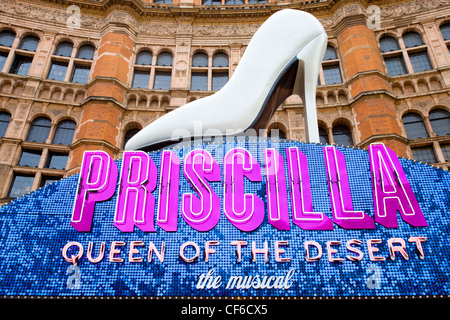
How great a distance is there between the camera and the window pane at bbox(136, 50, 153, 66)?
678 inches

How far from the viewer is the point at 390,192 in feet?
17.9

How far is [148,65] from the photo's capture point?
1702cm

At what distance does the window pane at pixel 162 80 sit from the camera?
655 inches

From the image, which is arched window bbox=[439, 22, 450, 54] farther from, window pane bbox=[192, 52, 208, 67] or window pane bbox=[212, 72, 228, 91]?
window pane bbox=[192, 52, 208, 67]

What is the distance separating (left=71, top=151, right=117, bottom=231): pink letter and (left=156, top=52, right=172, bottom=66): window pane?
483 inches

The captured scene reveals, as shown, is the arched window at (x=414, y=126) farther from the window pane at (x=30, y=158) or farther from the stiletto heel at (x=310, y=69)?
the window pane at (x=30, y=158)

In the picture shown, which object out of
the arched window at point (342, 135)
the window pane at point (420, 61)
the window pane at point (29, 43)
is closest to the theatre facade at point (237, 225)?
the arched window at point (342, 135)

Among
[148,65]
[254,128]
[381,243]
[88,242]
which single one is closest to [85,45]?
[148,65]

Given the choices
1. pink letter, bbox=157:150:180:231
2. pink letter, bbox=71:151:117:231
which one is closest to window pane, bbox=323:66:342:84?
pink letter, bbox=157:150:180:231

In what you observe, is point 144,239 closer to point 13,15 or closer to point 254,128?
point 254,128

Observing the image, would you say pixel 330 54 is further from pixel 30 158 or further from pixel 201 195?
pixel 30 158

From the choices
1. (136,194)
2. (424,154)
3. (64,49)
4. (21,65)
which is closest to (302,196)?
(136,194)

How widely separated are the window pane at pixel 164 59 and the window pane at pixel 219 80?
8.40 feet
